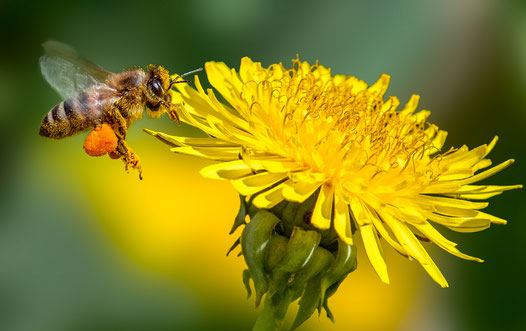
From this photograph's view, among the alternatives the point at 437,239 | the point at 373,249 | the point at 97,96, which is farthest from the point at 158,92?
the point at 437,239

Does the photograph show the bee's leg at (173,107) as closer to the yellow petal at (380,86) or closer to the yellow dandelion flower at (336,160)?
the yellow dandelion flower at (336,160)

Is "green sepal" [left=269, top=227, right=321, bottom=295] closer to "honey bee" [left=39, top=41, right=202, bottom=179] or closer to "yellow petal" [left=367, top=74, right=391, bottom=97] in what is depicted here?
"honey bee" [left=39, top=41, right=202, bottom=179]

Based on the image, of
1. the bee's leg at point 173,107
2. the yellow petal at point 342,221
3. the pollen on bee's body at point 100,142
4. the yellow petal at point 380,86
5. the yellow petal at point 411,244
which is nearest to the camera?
the yellow petal at point 342,221

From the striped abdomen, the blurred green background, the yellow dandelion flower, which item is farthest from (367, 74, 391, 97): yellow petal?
the blurred green background

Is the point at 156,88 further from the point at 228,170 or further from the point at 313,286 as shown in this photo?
the point at 313,286

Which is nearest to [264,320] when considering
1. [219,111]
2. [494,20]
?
[219,111]

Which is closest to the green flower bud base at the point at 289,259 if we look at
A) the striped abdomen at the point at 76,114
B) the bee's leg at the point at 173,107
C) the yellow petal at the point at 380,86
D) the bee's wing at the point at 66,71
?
the bee's leg at the point at 173,107
